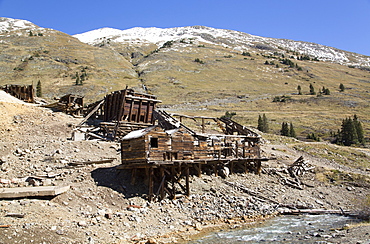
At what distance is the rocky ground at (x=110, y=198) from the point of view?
50.1ft

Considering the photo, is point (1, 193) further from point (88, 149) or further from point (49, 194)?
point (88, 149)

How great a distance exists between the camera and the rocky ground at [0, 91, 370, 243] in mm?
15273

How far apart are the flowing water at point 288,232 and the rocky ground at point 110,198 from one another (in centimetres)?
94

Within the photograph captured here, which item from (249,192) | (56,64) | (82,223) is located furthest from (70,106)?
(56,64)

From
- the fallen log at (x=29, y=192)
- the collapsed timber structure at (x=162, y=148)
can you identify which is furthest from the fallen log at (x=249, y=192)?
the fallen log at (x=29, y=192)

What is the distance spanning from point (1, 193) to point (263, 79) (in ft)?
442

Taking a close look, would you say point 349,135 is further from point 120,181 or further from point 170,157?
point 120,181

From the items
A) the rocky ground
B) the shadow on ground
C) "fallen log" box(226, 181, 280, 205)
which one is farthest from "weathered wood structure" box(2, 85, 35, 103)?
"fallen log" box(226, 181, 280, 205)

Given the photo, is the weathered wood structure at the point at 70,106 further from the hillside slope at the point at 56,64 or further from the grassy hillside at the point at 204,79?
the hillside slope at the point at 56,64

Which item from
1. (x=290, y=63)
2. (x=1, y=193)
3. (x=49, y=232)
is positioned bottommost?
(x=49, y=232)

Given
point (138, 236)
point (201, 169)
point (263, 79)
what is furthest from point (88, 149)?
point (263, 79)

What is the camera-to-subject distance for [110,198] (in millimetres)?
19781

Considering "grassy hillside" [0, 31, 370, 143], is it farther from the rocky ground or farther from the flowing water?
the flowing water

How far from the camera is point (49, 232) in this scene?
46.9 feet
